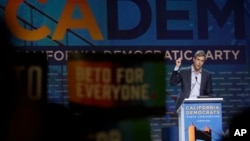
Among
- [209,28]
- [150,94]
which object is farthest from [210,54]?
[150,94]

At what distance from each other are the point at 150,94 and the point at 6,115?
0.71 metres

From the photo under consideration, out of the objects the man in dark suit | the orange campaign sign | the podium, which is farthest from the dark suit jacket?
the orange campaign sign

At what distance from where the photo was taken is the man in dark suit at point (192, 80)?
5270mm

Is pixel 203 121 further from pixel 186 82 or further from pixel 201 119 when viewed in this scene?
pixel 186 82

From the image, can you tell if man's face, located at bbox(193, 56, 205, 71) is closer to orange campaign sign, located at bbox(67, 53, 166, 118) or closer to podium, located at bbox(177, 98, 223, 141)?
podium, located at bbox(177, 98, 223, 141)

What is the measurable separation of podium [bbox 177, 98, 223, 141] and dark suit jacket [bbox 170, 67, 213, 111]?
62 cm

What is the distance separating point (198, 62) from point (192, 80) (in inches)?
8.6

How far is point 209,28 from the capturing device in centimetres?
555

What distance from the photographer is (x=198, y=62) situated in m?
5.41

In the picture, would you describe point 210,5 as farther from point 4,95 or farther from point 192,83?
point 4,95

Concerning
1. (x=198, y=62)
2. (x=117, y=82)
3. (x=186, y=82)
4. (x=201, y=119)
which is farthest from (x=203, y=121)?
(x=117, y=82)

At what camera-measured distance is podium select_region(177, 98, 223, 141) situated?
4.58 metres

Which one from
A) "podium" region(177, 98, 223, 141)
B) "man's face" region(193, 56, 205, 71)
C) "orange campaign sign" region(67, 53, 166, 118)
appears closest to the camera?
"orange campaign sign" region(67, 53, 166, 118)

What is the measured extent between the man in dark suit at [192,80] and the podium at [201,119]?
22.8 inches
